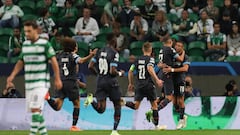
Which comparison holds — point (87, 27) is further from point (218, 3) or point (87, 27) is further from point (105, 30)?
point (218, 3)

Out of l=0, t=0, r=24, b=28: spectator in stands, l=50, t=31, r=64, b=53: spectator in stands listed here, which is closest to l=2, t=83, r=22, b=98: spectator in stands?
l=50, t=31, r=64, b=53: spectator in stands

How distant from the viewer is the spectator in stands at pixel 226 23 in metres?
23.0

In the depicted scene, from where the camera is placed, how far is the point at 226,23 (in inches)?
909

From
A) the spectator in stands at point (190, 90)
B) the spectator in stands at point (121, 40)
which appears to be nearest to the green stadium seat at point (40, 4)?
the spectator in stands at point (121, 40)

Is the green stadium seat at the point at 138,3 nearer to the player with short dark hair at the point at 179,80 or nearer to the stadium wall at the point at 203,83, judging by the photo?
the stadium wall at the point at 203,83

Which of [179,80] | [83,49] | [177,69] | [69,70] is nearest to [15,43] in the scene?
[83,49]

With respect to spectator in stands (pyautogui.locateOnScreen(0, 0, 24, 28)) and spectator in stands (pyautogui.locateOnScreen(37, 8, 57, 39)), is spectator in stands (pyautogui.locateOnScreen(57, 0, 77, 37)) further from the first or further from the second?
spectator in stands (pyautogui.locateOnScreen(0, 0, 24, 28))

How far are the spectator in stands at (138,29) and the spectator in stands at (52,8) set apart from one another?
2.54m

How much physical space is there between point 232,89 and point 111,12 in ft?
17.1

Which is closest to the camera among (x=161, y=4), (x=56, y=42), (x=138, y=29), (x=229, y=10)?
(x=56, y=42)

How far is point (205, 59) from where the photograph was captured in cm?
2180

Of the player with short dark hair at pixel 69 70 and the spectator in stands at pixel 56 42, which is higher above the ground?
the spectator in stands at pixel 56 42

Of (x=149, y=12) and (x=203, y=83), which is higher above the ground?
(x=149, y=12)

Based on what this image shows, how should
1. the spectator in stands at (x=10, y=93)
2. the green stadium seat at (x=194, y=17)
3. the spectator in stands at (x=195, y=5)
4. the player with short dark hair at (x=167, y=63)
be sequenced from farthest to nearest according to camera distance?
the spectator in stands at (x=195, y=5)
the green stadium seat at (x=194, y=17)
the spectator in stands at (x=10, y=93)
the player with short dark hair at (x=167, y=63)
